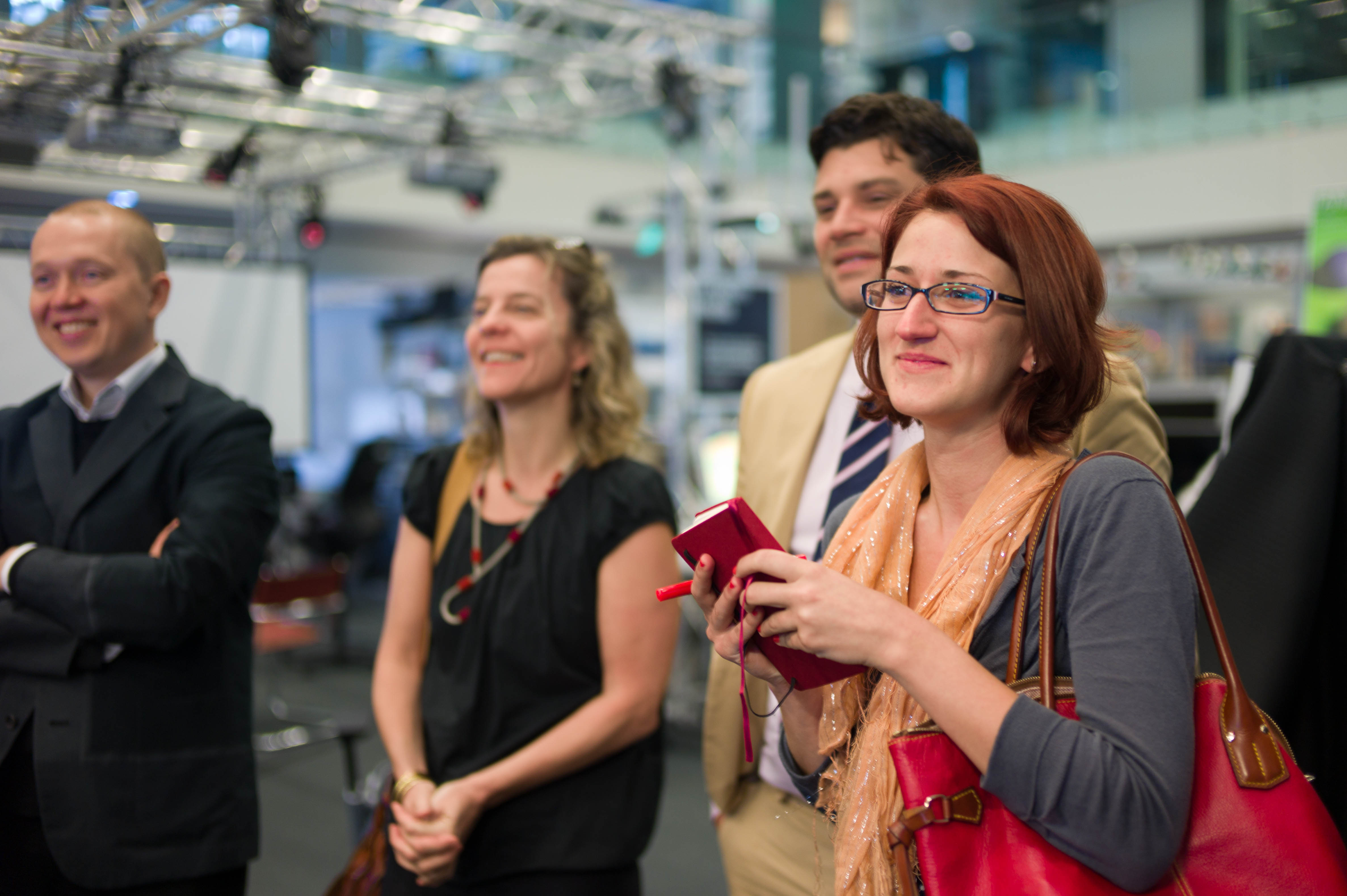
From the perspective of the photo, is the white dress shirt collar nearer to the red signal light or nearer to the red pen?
the red pen

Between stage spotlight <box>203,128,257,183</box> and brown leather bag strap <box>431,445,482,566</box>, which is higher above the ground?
stage spotlight <box>203,128,257,183</box>

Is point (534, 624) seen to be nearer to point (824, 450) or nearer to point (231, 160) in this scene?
point (824, 450)

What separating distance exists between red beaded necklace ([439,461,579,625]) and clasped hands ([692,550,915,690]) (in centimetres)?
84

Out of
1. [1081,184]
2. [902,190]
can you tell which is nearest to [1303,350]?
[902,190]

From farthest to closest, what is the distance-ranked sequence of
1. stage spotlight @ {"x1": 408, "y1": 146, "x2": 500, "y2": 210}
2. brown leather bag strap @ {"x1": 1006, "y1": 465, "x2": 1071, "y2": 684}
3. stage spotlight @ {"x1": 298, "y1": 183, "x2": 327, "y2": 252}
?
stage spotlight @ {"x1": 298, "y1": 183, "x2": 327, "y2": 252} → stage spotlight @ {"x1": 408, "y1": 146, "x2": 500, "y2": 210} → brown leather bag strap @ {"x1": 1006, "y1": 465, "x2": 1071, "y2": 684}

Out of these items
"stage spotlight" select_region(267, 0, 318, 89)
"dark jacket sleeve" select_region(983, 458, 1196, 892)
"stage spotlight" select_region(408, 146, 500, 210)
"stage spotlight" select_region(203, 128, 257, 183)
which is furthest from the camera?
"stage spotlight" select_region(203, 128, 257, 183)

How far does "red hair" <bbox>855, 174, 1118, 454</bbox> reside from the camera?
3.43ft

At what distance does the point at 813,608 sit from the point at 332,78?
7.94 meters

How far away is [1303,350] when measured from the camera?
154 centimetres


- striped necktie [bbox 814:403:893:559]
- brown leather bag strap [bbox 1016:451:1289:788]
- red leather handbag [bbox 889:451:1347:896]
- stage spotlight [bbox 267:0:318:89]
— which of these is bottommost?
red leather handbag [bbox 889:451:1347:896]

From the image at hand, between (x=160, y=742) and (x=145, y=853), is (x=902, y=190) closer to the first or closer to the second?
(x=160, y=742)

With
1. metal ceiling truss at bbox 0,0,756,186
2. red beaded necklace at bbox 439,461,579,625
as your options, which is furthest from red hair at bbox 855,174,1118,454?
metal ceiling truss at bbox 0,0,756,186

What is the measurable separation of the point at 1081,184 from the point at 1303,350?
10710mm

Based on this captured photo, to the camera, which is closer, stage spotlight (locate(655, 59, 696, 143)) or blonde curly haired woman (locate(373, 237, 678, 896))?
blonde curly haired woman (locate(373, 237, 678, 896))
